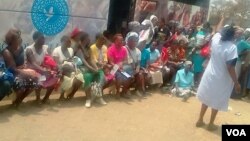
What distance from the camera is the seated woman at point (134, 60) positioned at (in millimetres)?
7322

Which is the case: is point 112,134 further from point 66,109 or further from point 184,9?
point 184,9

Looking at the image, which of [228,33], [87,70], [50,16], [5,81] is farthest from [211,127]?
[50,16]

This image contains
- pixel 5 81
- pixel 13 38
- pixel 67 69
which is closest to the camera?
pixel 5 81

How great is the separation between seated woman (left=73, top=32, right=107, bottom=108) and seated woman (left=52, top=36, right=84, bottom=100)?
6.1 inches

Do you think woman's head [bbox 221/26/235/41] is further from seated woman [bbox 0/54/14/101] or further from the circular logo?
the circular logo

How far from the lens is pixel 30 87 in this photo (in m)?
5.57

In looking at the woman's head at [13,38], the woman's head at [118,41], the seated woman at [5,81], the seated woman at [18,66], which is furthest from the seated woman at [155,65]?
the seated woman at [5,81]

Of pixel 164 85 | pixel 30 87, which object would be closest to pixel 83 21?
pixel 164 85

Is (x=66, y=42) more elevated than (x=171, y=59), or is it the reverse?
(x=66, y=42)

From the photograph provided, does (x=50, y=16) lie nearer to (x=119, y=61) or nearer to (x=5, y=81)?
(x=119, y=61)

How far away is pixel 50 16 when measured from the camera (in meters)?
7.46

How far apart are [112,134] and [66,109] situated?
46.6 inches

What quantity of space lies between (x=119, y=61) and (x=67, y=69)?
1322 mm

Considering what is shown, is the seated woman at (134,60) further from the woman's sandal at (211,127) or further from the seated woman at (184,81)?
the woman's sandal at (211,127)
